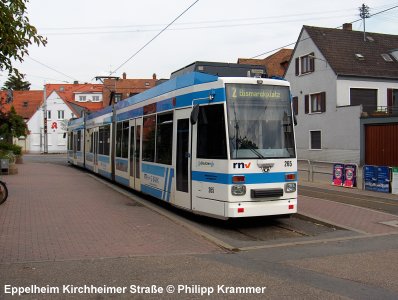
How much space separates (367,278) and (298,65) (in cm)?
3412

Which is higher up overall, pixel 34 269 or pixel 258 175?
pixel 258 175

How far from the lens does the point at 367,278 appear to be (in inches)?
235

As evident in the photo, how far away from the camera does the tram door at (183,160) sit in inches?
387

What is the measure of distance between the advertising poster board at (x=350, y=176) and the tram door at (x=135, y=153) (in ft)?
26.9

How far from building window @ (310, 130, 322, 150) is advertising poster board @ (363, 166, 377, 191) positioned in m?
19.5

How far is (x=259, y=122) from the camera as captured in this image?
30.2ft

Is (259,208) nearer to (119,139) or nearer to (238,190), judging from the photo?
(238,190)

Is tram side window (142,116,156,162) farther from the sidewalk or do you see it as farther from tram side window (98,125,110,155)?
tram side window (98,125,110,155)

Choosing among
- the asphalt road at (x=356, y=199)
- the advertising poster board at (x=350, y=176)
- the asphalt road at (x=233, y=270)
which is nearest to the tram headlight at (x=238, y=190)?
the asphalt road at (x=233, y=270)

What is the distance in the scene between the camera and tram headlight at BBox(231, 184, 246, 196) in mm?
8777

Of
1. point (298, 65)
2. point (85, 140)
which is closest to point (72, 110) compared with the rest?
point (298, 65)

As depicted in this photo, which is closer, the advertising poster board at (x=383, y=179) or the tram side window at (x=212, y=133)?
the tram side window at (x=212, y=133)

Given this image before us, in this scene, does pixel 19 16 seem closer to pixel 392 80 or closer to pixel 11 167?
pixel 11 167

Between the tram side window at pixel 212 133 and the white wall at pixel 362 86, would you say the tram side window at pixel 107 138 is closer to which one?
the tram side window at pixel 212 133
